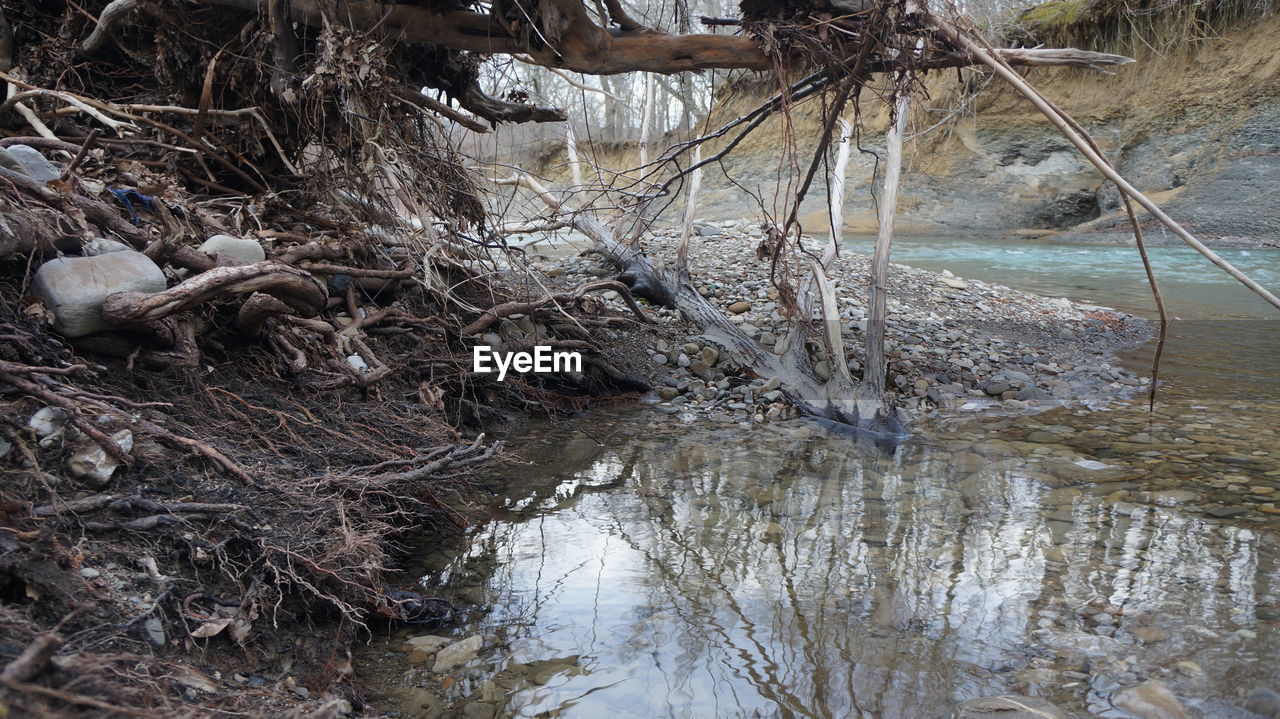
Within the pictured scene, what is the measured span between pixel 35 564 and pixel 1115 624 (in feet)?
10.6

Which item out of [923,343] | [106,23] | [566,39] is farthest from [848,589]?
[106,23]

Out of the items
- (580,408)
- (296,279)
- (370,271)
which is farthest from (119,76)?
(580,408)

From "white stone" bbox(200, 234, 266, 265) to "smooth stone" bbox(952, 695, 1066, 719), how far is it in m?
3.64

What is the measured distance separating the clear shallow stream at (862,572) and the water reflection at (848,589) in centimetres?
1

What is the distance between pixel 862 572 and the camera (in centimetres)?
322

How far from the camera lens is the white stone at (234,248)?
3.92 metres

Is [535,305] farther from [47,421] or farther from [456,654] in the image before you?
[47,421]

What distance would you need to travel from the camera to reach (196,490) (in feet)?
8.73

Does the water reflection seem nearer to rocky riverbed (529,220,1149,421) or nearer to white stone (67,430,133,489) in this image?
white stone (67,430,133,489)

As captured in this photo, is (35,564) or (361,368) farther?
(361,368)

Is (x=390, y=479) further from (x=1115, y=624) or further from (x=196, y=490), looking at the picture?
(x=1115, y=624)

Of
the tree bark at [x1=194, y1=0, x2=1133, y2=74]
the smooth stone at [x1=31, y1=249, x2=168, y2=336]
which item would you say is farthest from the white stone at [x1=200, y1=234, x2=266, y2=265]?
the tree bark at [x1=194, y1=0, x2=1133, y2=74]

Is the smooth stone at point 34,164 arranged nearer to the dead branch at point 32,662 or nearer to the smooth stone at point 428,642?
the smooth stone at point 428,642

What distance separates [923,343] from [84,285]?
582cm
